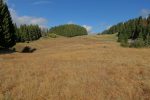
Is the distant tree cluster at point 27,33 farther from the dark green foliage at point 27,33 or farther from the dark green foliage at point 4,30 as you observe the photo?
the dark green foliage at point 4,30

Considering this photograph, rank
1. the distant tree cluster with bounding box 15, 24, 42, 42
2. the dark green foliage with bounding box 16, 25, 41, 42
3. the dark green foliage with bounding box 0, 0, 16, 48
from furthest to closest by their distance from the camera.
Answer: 1. the dark green foliage with bounding box 16, 25, 41, 42
2. the distant tree cluster with bounding box 15, 24, 42, 42
3. the dark green foliage with bounding box 0, 0, 16, 48

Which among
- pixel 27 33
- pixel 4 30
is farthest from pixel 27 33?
pixel 4 30

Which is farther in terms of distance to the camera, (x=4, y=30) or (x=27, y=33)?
(x=27, y=33)

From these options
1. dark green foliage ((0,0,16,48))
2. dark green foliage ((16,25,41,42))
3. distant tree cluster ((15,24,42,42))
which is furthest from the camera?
dark green foliage ((16,25,41,42))

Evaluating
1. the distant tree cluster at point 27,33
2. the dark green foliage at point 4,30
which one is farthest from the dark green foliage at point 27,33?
the dark green foliage at point 4,30

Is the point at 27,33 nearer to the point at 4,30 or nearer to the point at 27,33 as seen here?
the point at 27,33

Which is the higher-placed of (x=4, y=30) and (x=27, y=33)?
(x=4, y=30)

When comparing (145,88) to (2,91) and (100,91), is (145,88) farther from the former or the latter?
(2,91)

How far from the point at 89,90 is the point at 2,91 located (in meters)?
3.02

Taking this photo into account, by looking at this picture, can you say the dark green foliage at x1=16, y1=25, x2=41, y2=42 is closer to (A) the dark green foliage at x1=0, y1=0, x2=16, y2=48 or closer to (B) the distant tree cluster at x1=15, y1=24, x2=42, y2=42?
(B) the distant tree cluster at x1=15, y1=24, x2=42, y2=42

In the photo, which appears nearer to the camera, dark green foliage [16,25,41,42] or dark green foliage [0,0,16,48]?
dark green foliage [0,0,16,48]

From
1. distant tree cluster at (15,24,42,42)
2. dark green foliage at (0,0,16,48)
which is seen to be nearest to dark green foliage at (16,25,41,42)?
distant tree cluster at (15,24,42,42)

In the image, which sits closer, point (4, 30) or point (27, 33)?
point (4, 30)

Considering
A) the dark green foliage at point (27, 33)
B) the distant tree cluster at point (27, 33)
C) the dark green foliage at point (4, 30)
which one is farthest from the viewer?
the dark green foliage at point (27, 33)
